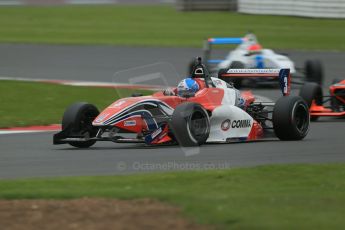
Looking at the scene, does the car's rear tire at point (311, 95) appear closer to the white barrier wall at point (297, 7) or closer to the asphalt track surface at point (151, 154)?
the asphalt track surface at point (151, 154)

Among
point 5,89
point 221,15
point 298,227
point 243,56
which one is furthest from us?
point 221,15

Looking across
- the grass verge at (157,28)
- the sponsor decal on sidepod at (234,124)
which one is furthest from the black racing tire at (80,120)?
the grass verge at (157,28)

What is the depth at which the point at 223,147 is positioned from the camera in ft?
40.9

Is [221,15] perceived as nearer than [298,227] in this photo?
No

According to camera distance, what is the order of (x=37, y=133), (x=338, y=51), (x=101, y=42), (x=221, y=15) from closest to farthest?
(x=37, y=133)
(x=338, y=51)
(x=101, y=42)
(x=221, y=15)

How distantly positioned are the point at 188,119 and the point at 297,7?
82.8ft

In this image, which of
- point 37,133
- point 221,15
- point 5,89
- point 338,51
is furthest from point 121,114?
point 221,15

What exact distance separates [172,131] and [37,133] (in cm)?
336

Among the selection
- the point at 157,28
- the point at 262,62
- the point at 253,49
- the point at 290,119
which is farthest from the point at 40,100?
the point at 157,28

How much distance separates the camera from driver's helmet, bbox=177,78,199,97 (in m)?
12.9

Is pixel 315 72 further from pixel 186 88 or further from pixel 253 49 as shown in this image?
pixel 186 88

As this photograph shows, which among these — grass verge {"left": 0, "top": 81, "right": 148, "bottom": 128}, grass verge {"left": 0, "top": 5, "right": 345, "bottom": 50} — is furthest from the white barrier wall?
grass verge {"left": 0, "top": 81, "right": 148, "bottom": 128}

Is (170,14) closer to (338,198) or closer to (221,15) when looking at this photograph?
(221,15)

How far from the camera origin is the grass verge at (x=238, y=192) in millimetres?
7438
